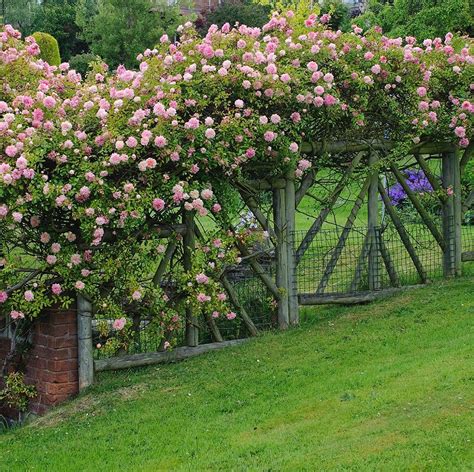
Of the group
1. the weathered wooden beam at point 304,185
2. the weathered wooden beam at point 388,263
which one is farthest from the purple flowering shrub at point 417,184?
the weathered wooden beam at point 304,185

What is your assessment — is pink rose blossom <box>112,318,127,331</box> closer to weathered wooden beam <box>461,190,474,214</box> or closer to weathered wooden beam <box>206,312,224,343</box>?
weathered wooden beam <box>206,312,224,343</box>

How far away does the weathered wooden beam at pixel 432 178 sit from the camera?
33.2 feet

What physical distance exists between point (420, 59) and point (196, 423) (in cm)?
500

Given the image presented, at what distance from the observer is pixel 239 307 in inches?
329

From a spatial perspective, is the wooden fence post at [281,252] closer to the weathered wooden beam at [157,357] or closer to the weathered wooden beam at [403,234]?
the weathered wooden beam at [157,357]

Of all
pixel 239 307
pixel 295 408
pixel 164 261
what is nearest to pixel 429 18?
pixel 239 307

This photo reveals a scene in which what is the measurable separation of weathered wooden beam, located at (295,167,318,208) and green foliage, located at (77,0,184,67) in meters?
26.9

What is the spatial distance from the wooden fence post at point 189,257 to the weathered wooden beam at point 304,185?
1.46m

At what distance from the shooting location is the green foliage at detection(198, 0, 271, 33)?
39.6 meters

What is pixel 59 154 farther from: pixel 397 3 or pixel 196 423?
pixel 397 3

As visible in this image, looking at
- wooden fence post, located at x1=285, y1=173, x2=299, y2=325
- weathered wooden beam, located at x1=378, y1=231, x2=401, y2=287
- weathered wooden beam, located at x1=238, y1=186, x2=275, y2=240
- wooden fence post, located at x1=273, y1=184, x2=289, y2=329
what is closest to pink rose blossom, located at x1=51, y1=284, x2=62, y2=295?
weathered wooden beam, located at x1=238, y1=186, x2=275, y2=240

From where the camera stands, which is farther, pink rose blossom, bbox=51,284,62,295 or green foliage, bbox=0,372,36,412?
green foliage, bbox=0,372,36,412

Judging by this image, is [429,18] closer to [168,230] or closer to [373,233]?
[373,233]

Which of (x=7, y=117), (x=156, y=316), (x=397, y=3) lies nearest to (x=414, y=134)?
(x=156, y=316)
